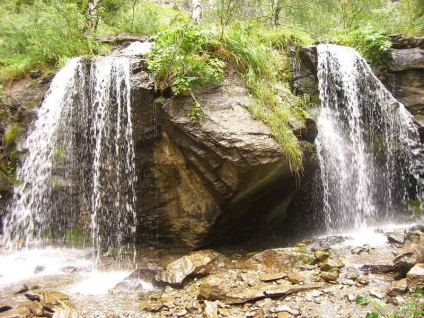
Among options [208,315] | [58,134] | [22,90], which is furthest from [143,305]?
[22,90]

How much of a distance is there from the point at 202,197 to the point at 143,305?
251cm

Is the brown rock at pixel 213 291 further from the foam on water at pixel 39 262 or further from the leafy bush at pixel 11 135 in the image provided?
the leafy bush at pixel 11 135

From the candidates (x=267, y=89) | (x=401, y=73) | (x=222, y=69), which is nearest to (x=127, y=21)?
(x=222, y=69)

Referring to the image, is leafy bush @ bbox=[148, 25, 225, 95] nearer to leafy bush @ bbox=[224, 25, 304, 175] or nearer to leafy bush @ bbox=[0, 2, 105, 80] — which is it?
leafy bush @ bbox=[224, 25, 304, 175]

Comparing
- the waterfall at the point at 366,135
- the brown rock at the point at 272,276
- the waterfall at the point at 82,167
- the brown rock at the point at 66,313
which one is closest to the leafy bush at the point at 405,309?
the brown rock at the point at 272,276

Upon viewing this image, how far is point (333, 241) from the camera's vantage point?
6.43m

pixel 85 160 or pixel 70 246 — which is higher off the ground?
pixel 85 160

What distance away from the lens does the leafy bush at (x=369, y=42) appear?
9.17 metres

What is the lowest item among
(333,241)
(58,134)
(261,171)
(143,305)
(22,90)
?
(143,305)

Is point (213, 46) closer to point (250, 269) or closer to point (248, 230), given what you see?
point (248, 230)

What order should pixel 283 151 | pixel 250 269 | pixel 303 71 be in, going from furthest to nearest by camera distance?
pixel 303 71 < pixel 283 151 < pixel 250 269

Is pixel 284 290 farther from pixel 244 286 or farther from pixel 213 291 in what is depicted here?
pixel 213 291

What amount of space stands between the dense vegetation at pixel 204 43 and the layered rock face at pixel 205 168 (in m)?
0.26

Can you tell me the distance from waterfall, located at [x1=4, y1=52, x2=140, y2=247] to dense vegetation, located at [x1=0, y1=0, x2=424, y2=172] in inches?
43.0
